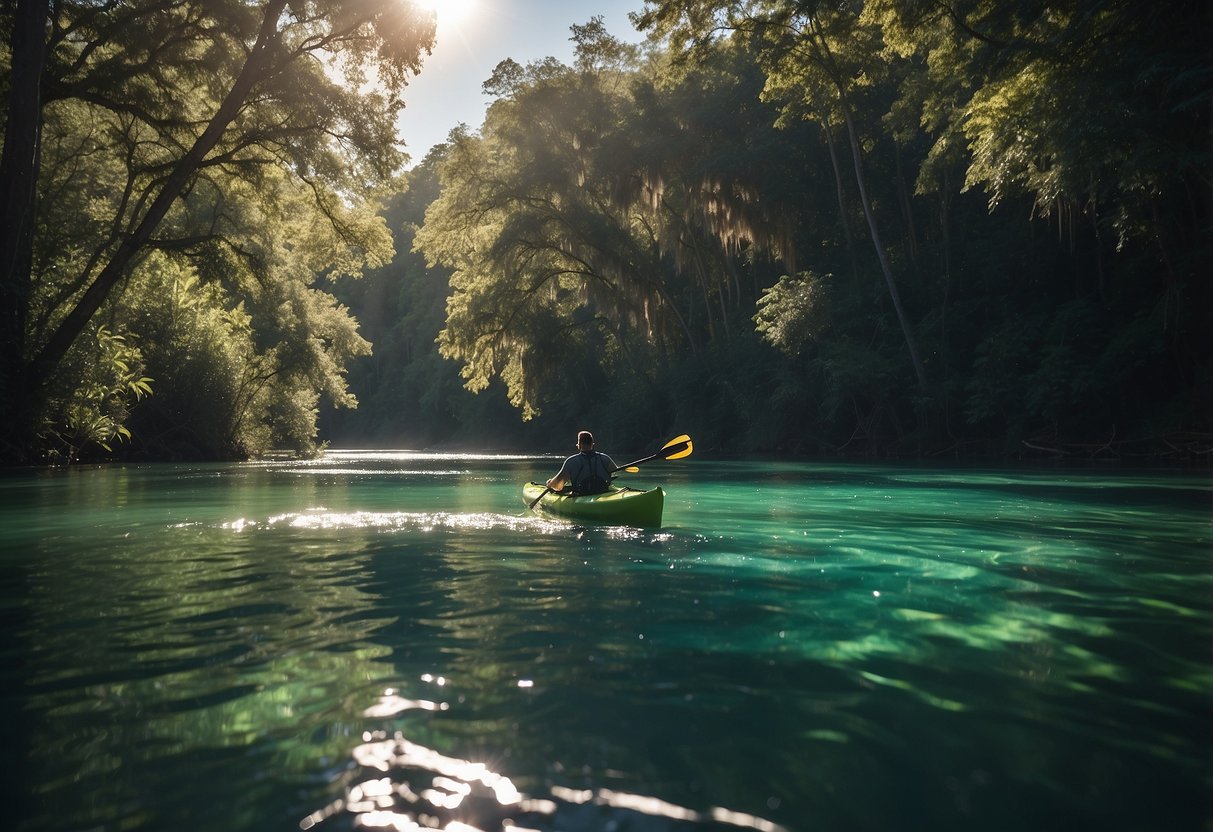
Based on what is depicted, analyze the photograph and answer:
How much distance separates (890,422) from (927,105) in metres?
10.2

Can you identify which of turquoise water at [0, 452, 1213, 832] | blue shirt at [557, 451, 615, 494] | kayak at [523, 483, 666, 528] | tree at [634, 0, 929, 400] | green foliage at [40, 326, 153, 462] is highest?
tree at [634, 0, 929, 400]

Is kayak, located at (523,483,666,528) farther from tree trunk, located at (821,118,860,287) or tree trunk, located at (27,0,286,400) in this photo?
tree trunk, located at (821,118,860,287)

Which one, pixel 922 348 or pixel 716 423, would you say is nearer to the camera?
pixel 922 348

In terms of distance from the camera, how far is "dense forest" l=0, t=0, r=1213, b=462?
16.5 m

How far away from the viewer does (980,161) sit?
15508 mm

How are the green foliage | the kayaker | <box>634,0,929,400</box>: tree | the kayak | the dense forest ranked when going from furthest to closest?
<box>634,0,929,400</box>: tree
the green foliage
the dense forest
the kayaker
the kayak

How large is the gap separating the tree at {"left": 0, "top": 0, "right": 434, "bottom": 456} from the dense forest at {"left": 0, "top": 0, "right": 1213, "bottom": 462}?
0.28ft

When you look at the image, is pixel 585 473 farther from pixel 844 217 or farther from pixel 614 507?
pixel 844 217

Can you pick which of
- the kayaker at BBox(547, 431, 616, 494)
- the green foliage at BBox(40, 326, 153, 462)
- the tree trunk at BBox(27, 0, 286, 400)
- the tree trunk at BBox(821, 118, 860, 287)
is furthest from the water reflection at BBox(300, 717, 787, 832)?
the tree trunk at BBox(821, 118, 860, 287)

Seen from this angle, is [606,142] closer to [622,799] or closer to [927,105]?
[927,105]

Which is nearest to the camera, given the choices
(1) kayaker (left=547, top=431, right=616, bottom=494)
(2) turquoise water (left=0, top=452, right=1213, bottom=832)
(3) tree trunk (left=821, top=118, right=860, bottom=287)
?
(2) turquoise water (left=0, top=452, right=1213, bottom=832)

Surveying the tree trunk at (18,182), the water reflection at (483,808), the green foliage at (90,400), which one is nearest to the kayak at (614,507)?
the water reflection at (483,808)

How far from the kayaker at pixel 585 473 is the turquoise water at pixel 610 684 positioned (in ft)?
7.85

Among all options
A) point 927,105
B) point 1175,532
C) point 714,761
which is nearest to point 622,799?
point 714,761
